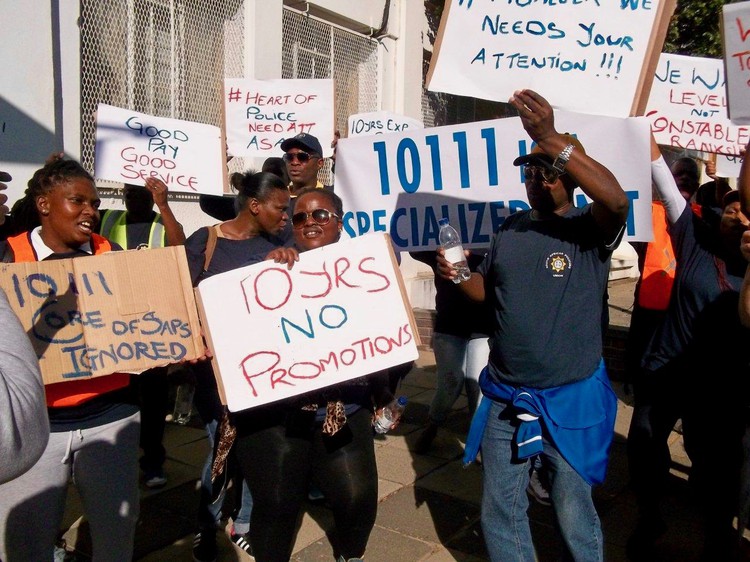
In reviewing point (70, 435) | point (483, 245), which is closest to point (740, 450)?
point (483, 245)

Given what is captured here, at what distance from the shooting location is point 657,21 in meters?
2.98

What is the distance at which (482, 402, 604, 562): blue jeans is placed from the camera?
246 cm

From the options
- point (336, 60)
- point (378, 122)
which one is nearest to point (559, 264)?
point (378, 122)

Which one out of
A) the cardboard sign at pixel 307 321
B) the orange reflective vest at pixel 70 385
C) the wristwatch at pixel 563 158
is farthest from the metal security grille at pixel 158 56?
the wristwatch at pixel 563 158

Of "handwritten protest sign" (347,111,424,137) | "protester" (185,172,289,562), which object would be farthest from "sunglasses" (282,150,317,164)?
"handwritten protest sign" (347,111,424,137)

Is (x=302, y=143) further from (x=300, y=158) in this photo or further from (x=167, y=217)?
(x=167, y=217)

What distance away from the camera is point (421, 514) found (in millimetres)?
3893

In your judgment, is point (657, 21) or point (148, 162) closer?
point (657, 21)

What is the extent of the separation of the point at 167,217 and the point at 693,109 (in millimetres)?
3472

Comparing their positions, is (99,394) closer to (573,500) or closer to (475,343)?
(573,500)

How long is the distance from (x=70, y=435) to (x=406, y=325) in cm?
122

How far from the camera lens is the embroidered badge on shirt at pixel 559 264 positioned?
2.50 metres

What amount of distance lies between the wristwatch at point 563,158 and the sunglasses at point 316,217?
917 millimetres

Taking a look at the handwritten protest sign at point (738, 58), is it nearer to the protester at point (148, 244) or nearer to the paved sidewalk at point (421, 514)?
the paved sidewalk at point (421, 514)
